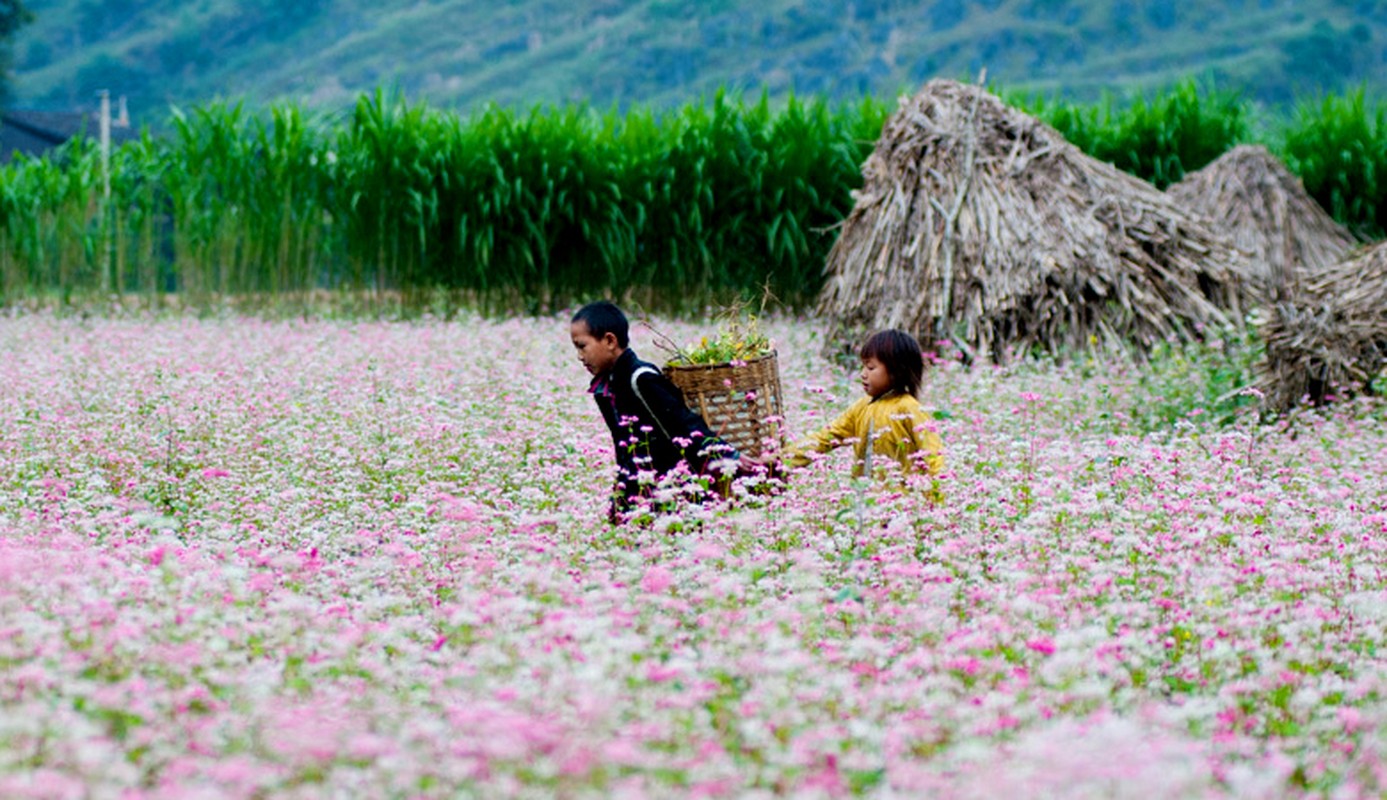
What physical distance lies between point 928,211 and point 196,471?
646 centimetres

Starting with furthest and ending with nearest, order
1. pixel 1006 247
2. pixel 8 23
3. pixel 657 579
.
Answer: pixel 8 23
pixel 1006 247
pixel 657 579

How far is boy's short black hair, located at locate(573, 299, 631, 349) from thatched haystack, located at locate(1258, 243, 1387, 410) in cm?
493

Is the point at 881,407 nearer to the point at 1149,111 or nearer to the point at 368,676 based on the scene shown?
the point at 368,676

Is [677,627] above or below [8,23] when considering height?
below

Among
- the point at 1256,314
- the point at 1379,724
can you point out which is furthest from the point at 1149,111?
the point at 1379,724

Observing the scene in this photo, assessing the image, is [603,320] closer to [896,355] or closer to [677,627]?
[896,355]

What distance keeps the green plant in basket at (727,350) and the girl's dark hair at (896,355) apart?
1.27 ft

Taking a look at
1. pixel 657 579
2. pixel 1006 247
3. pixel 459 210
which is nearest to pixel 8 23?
pixel 459 210

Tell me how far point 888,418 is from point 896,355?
231mm

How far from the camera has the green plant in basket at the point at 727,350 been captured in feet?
17.0

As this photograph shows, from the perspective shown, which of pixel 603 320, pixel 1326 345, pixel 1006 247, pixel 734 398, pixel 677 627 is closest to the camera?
pixel 677 627

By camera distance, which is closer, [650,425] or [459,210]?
[650,425]

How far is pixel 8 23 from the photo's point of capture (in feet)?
120

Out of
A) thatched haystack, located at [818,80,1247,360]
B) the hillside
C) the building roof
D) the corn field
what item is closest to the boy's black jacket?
thatched haystack, located at [818,80,1247,360]
